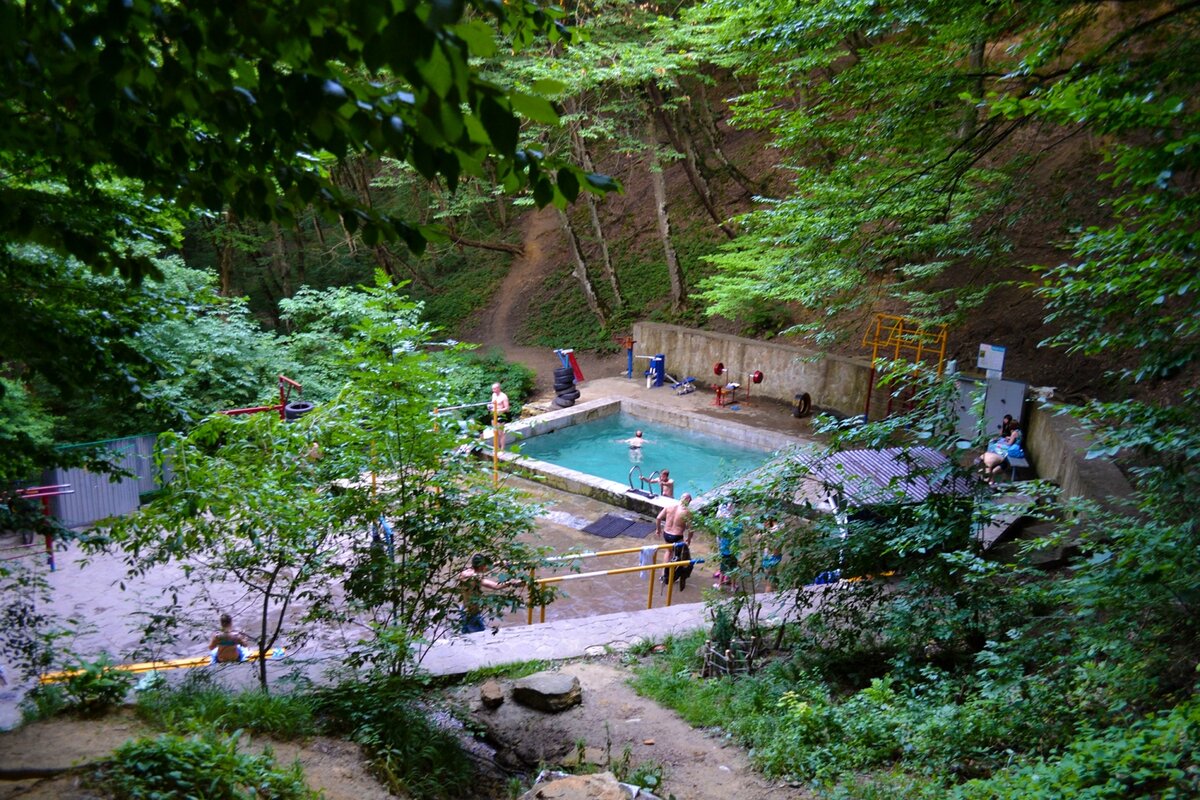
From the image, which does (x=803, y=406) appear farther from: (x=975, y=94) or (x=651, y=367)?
(x=975, y=94)

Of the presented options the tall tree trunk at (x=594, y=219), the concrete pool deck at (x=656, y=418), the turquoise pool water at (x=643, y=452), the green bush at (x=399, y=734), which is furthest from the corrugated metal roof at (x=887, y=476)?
the tall tree trunk at (x=594, y=219)

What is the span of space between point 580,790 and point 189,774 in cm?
215

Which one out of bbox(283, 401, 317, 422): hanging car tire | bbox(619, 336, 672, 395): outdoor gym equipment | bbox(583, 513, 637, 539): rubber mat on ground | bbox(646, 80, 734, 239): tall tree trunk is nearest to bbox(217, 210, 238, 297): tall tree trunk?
bbox(283, 401, 317, 422): hanging car tire

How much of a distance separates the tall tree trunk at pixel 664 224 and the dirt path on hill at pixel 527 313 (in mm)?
2464

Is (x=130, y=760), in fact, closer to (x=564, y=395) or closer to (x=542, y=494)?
(x=542, y=494)

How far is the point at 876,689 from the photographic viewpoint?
20.3 ft

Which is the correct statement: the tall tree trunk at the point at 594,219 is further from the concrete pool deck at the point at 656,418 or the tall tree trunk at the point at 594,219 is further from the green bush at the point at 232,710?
A: the green bush at the point at 232,710

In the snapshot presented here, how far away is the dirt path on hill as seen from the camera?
23375 millimetres

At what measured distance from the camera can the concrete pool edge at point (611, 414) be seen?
14266 mm

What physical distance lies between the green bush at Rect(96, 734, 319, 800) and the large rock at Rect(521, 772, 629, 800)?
1321 millimetres

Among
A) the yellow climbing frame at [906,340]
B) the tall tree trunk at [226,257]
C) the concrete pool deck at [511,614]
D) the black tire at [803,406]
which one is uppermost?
the tall tree trunk at [226,257]

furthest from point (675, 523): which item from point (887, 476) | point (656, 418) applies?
point (656, 418)

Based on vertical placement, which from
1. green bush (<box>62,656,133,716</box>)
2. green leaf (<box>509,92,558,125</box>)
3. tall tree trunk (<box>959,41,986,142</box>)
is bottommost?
green bush (<box>62,656,133,716</box>)

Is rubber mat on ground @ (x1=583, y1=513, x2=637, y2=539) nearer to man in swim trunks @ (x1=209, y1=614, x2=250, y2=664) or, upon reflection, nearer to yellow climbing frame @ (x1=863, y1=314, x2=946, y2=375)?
yellow climbing frame @ (x1=863, y1=314, x2=946, y2=375)
